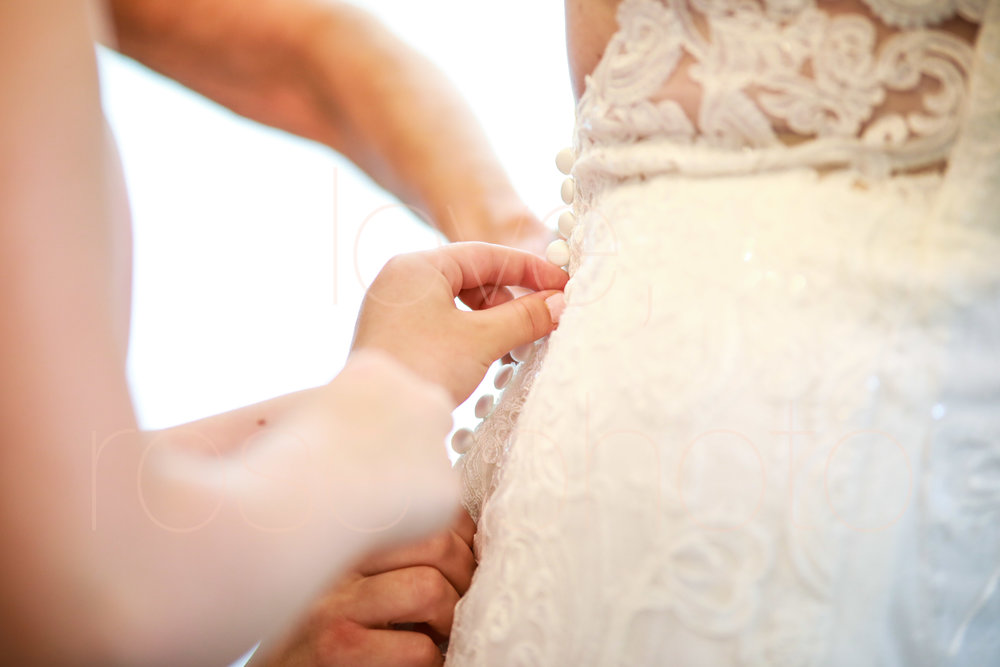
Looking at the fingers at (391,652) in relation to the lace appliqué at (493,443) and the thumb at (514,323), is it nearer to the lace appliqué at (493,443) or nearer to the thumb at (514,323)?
the lace appliqué at (493,443)

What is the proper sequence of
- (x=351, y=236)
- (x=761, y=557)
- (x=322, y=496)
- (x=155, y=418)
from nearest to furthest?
1. (x=761, y=557)
2. (x=322, y=496)
3. (x=351, y=236)
4. (x=155, y=418)

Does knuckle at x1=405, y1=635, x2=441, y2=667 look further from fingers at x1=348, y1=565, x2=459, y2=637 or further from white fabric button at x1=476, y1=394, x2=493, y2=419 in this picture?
white fabric button at x1=476, y1=394, x2=493, y2=419

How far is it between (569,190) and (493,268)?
0.31ft

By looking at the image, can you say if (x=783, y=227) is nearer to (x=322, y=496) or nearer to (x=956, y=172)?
(x=956, y=172)

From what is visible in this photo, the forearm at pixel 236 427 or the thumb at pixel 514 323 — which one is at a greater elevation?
the thumb at pixel 514 323

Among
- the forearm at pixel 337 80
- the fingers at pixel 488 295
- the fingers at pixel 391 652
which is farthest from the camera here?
the forearm at pixel 337 80

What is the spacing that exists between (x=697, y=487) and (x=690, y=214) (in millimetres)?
174

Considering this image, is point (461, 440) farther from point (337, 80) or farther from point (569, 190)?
point (337, 80)

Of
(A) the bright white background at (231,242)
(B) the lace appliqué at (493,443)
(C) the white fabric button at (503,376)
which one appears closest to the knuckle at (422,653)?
(B) the lace appliqué at (493,443)

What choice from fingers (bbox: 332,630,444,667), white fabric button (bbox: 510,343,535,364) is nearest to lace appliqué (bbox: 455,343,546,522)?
white fabric button (bbox: 510,343,535,364)

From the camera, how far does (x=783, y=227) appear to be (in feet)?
1.42

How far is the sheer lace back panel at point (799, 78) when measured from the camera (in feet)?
1.35

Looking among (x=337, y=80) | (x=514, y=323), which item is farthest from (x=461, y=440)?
(x=337, y=80)

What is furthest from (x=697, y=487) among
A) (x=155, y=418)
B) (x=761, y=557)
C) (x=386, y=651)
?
(x=155, y=418)
